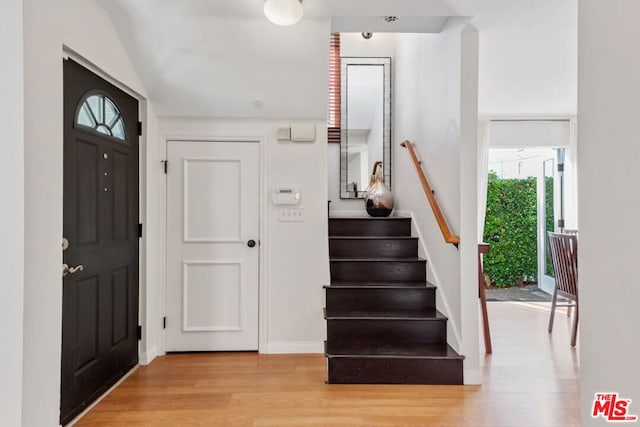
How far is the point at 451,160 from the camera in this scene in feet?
9.03

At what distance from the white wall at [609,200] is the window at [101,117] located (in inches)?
96.7

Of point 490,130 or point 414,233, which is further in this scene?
point 490,130

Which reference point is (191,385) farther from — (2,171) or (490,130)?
(490,130)

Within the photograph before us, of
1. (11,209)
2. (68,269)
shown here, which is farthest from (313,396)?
(11,209)

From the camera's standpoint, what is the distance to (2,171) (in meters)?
1.41

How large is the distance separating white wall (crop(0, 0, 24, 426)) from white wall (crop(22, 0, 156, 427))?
0.30 ft

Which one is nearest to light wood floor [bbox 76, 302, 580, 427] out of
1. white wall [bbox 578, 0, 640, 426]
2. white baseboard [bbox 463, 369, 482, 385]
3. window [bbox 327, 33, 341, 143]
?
white baseboard [bbox 463, 369, 482, 385]

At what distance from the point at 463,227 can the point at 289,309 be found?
1.61 m

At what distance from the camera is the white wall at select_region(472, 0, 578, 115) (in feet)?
7.80

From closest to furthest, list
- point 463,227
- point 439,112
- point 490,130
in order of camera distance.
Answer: point 463,227
point 439,112
point 490,130

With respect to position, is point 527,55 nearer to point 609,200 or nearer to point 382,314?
point 382,314

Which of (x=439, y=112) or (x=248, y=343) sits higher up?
(x=439, y=112)

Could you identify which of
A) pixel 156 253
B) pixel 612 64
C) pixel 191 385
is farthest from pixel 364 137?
pixel 612 64

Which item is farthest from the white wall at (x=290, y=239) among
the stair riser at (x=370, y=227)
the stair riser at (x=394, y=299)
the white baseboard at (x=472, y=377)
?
the white baseboard at (x=472, y=377)
